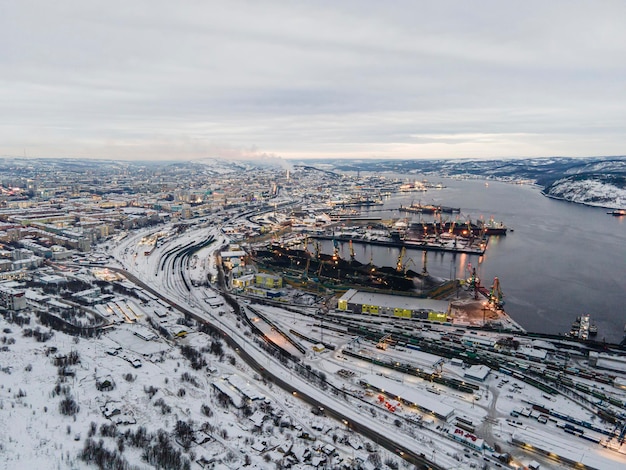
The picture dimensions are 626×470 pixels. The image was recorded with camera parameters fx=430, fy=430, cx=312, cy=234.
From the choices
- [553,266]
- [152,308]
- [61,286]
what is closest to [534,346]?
[553,266]

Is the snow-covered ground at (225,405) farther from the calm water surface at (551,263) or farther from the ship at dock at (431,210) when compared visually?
the ship at dock at (431,210)

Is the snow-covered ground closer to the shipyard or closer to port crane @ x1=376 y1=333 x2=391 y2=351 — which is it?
the shipyard

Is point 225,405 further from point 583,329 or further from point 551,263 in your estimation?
point 551,263

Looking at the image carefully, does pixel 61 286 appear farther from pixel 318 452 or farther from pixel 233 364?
pixel 318 452

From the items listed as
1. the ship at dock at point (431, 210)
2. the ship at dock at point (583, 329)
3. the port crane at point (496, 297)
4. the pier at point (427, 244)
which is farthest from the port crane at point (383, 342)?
the ship at dock at point (431, 210)

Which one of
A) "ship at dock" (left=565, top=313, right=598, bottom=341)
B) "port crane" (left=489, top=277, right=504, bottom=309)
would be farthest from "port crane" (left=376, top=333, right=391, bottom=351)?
"ship at dock" (left=565, top=313, right=598, bottom=341)

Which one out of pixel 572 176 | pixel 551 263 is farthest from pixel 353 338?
pixel 572 176
